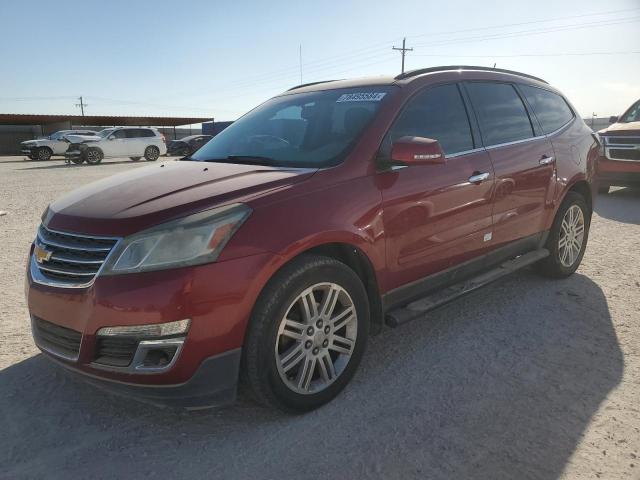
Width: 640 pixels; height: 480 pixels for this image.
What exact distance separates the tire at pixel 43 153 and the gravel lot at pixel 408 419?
27.3 metres

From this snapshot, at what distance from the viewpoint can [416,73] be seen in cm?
341

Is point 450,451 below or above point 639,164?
below

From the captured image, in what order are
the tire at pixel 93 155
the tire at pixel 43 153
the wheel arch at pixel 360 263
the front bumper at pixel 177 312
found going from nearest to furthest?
the front bumper at pixel 177 312 < the wheel arch at pixel 360 263 < the tire at pixel 93 155 < the tire at pixel 43 153

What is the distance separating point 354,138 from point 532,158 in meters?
1.86

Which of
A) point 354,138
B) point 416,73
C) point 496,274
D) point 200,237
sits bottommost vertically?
point 496,274

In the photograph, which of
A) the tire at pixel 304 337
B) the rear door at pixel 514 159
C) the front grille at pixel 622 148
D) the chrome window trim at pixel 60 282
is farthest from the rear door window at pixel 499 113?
the front grille at pixel 622 148

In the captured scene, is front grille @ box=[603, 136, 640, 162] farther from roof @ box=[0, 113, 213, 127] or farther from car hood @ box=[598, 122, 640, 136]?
roof @ box=[0, 113, 213, 127]

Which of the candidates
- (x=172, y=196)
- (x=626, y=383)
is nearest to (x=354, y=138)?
(x=172, y=196)

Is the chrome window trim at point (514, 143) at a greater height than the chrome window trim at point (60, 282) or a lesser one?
greater

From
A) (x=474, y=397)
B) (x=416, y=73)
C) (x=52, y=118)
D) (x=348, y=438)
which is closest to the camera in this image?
(x=348, y=438)

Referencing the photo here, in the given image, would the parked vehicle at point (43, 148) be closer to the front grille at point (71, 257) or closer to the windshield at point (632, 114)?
the windshield at point (632, 114)

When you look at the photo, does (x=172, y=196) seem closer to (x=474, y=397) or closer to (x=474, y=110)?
(x=474, y=397)

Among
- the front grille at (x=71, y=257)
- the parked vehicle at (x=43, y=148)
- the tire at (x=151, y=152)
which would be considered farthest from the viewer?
the parked vehicle at (x=43, y=148)

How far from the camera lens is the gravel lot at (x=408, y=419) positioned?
86.9 inches
